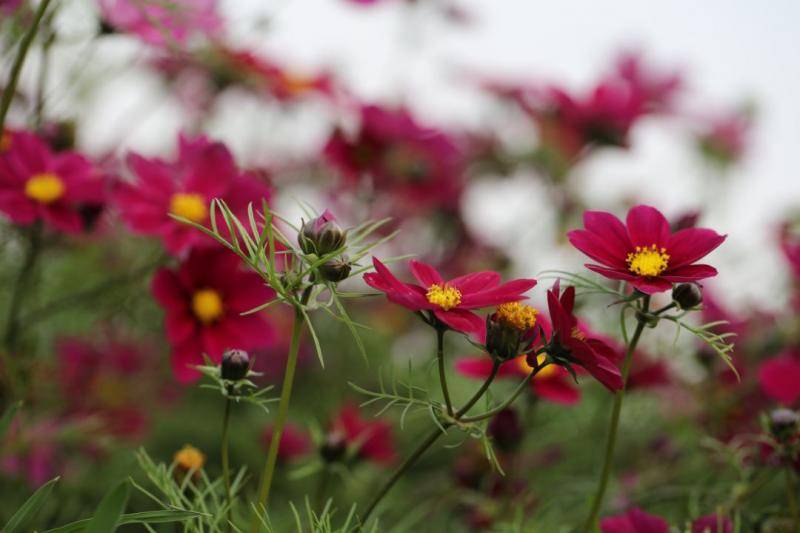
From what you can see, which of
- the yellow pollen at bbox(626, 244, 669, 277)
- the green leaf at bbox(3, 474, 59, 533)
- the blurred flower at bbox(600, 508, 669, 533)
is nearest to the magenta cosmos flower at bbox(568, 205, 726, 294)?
the yellow pollen at bbox(626, 244, 669, 277)

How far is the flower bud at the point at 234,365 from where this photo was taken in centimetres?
33

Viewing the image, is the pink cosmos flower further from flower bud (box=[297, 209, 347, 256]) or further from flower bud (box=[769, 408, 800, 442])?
flower bud (box=[769, 408, 800, 442])

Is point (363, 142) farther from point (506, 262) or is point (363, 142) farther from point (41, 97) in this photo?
point (41, 97)

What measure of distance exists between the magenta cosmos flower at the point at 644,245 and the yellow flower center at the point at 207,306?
0.72 ft

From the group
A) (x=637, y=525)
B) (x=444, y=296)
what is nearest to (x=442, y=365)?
(x=444, y=296)

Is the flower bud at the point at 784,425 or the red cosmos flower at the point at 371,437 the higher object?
Answer: the flower bud at the point at 784,425

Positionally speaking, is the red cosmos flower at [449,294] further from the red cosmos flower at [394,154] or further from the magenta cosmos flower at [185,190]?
the red cosmos flower at [394,154]

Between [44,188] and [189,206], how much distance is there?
9 cm

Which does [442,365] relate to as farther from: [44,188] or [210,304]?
[44,188]

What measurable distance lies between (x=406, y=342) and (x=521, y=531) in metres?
0.59

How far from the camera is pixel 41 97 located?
576 mm

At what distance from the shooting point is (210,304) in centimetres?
47

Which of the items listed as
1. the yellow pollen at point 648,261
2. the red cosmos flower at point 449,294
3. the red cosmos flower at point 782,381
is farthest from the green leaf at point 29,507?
the red cosmos flower at point 782,381

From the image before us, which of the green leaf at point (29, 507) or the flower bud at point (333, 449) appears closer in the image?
the green leaf at point (29, 507)
